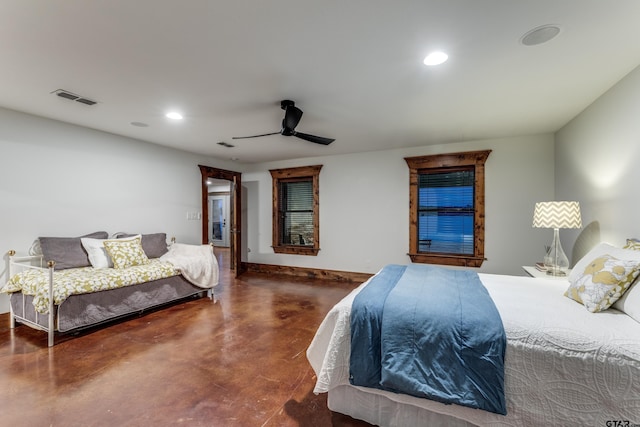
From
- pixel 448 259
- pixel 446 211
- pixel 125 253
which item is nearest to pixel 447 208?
pixel 446 211

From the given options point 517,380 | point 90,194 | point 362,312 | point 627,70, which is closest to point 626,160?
point 627,70

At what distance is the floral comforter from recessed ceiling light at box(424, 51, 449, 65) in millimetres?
3849

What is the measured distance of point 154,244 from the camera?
4.35 metres

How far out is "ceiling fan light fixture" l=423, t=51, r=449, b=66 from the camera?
Result: 2129 millimetres

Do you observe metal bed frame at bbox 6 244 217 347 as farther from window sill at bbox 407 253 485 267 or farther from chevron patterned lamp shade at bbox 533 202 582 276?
chevron patterned lamp shade at bbox 533 202 582 276

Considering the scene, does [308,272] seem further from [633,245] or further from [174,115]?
[633,245]

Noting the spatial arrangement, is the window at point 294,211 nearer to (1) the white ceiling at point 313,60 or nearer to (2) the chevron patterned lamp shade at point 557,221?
(1) the white ceiling at point 313,60

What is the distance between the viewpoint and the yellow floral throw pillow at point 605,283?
1.68 metres

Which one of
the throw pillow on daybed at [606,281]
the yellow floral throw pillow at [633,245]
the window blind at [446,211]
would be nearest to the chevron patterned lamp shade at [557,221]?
the yellow floral throw pillow at [633,245]

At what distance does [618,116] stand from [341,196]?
3.85 meters

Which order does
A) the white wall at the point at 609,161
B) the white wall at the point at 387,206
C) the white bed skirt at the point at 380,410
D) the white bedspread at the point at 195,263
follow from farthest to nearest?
the white wall at the point at 387,206, the white bedspread at the point at 195,263, the white wall at the point at 609,161, the white bed skirt at the point at 380,410

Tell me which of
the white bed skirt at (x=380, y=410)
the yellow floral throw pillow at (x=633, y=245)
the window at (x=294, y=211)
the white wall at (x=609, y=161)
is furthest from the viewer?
the window at (x=294, y=211)

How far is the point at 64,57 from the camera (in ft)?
7.14

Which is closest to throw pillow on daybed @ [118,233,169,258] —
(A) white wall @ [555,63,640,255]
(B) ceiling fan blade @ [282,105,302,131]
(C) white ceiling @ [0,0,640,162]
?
(C) white ceiling @ [0,0,640,162]
